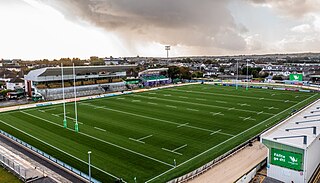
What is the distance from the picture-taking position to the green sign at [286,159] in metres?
19.5

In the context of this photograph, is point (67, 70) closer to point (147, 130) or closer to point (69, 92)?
point (69, 92)

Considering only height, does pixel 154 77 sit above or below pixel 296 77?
above

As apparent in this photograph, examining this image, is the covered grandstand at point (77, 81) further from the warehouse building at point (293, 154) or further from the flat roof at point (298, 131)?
the warehouse building at point (293, 154)

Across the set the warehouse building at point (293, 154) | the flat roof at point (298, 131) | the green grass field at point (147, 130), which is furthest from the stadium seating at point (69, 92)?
the warehouse building at point (293, 154)

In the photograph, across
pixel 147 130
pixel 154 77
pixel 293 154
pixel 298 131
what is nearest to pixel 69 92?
pixel 154 77

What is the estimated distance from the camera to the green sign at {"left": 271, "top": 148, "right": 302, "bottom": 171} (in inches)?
766

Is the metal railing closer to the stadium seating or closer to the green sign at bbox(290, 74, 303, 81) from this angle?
the stadium seating

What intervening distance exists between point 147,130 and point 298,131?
17776 millimetres

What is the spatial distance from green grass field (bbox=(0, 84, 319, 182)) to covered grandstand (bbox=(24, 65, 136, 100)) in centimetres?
1212

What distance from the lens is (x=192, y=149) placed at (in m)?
27.9

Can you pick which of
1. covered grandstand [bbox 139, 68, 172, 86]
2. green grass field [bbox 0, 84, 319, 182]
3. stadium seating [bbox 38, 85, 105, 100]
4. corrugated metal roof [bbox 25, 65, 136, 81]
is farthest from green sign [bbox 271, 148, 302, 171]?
covered grandstand [bbox 139, 68, 172, 86]

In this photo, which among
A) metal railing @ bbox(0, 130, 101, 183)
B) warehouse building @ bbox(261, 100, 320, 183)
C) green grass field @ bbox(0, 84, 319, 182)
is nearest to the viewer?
warehouse building @ bbox(261, 100, 320, 183)

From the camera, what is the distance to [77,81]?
70375 millimetres

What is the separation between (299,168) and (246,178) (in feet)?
12.5
